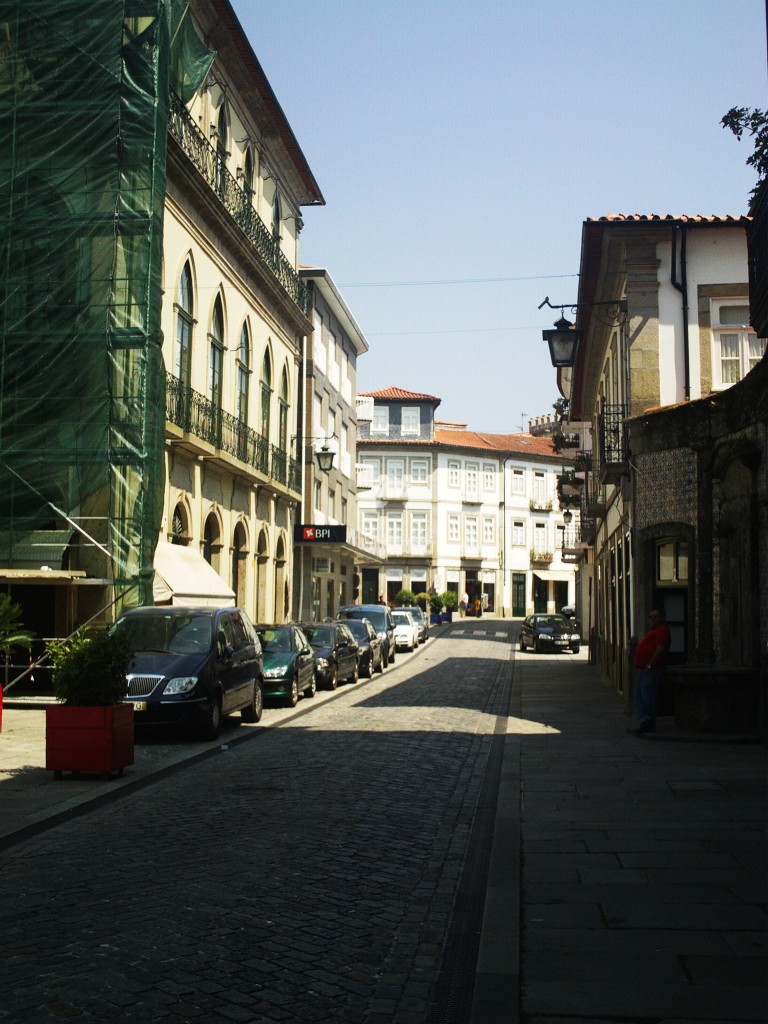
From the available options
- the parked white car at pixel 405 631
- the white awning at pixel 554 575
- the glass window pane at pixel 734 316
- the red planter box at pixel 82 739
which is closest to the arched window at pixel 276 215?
the parked white car at pixel 405 631

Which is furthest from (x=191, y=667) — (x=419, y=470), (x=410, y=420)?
(x=410, y=420)

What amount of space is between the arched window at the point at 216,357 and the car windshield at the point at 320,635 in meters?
5.96

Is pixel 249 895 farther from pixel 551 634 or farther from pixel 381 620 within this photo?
pixel 551 634

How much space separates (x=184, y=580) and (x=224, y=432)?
6780 mm

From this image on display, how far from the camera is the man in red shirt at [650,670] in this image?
15716 millimetres

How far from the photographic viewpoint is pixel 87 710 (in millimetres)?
11906

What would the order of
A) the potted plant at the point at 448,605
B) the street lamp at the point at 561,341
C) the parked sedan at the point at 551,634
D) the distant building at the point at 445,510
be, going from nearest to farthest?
the street lamp at the point at 561,341
the parked sedan at the point at 551,634
the potted plant at the point at 448,605
the distant building at the point at 445,510

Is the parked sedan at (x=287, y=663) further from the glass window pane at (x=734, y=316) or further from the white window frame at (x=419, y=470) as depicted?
the white window frame at (x=419, y=470)

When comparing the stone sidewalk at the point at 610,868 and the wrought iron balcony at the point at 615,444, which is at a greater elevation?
the wrought iron balcony at the point at 615,444

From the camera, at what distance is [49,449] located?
22.3m

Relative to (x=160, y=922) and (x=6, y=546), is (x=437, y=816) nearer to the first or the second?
(x=160, y=922)

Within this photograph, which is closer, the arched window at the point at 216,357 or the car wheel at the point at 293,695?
the car wheel at the point at 293,695

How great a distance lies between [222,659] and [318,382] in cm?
3060

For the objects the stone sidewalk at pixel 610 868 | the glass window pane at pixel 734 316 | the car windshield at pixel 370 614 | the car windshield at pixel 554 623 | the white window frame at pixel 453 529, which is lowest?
the stone sidewalk at pixel 610 868
